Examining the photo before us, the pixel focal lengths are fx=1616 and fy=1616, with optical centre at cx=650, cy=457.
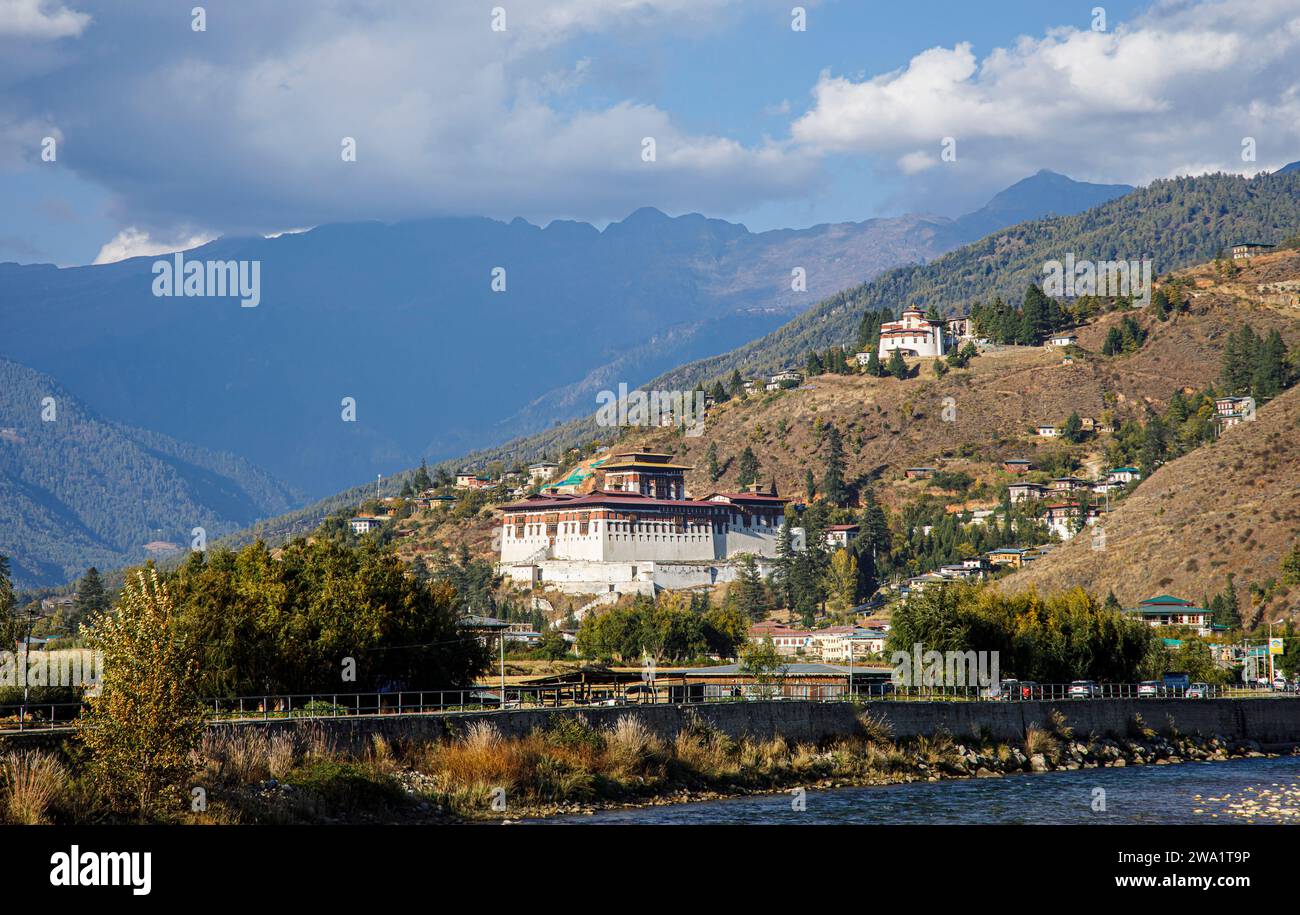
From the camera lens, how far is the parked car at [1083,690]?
80812 millimetres

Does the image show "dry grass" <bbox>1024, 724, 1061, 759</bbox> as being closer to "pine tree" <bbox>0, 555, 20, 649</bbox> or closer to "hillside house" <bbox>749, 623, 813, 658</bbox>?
"pine tree" <bbox>0, 555, 20, 649</bbox>

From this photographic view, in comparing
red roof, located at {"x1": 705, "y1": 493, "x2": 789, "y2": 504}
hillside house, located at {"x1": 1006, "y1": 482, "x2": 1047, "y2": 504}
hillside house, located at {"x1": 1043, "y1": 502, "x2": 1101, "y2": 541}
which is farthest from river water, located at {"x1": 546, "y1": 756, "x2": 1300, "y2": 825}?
red roof, located at {"x1": 705, "y1": 493, "x2": 789, "y2": 504}

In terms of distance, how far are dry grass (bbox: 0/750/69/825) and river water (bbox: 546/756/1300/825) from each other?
43.1ft

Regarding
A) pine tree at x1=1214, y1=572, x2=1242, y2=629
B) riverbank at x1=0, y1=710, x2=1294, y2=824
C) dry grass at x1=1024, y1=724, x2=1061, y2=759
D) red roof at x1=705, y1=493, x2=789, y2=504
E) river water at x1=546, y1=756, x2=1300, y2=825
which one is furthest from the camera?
red roof at x1=705, y1=493, x2=789, y2=504

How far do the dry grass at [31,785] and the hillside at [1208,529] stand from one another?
4157 inches

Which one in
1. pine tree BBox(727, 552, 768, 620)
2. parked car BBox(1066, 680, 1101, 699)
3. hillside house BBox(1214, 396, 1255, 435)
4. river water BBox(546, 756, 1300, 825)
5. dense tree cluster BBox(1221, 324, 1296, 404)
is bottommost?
river water BBox(546, 756, 1300, 825)

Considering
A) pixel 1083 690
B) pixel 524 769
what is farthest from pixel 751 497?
pixel 524 769

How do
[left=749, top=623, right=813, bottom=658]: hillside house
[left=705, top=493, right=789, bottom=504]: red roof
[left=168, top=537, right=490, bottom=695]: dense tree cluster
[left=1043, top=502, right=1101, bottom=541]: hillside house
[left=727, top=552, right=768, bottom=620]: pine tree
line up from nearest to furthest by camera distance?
[left=168, top=537, right=490, bottom=695]: dense tree cluster < [left=749, top=623, right=813, bottom=658]: hillside house < [left=727, top=552, right=768, bottom=620]: pine tree < [left=1043, top=502, right=1101, bottom=541]: hillside house < [left=705, top=493, right=789, bottom=504]: red roof

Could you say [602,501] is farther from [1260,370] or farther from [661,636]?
[1260,370]

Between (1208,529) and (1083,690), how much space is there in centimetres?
6291

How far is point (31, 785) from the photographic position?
35.7 m

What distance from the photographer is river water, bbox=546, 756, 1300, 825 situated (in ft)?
152

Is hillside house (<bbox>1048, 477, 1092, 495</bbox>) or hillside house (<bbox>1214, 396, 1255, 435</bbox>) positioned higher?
hillside house (<bbox>1214, 396, 1255, 435</bbox>)
